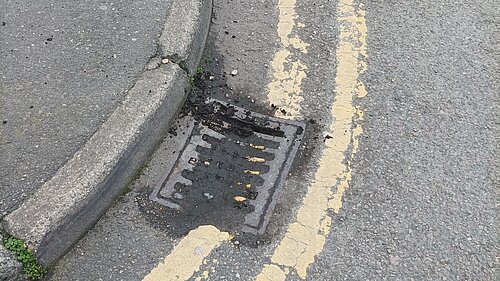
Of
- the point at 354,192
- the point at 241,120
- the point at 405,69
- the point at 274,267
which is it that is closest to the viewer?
the point at 274,267

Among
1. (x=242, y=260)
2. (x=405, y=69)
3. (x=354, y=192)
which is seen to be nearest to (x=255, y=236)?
(x=242, y=260)

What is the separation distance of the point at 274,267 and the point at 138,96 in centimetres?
106

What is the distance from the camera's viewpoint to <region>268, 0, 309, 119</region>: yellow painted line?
114 inches

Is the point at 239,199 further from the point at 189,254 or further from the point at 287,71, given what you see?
the point at 287,71

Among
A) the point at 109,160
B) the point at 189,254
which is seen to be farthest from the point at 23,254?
the point at 189,254

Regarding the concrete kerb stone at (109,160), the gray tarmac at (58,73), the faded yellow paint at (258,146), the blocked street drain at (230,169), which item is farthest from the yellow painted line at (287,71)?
the gray tarmac at (58,73)

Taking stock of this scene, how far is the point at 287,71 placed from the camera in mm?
3070

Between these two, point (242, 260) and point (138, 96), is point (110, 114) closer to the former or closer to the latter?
point (138, 96)

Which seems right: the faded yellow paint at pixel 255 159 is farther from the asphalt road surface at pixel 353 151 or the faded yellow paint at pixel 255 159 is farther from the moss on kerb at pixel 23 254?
the moss on kerb at pixel 23 254

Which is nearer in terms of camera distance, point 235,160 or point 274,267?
point 274,267

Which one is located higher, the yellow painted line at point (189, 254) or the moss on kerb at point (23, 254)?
the moss on kerb at point (23, 254)

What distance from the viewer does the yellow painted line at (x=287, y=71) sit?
9.52 feet

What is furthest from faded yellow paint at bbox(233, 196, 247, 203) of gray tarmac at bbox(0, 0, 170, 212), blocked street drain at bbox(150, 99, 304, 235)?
gray tarmac at bbox(0, 0, 170, 212)

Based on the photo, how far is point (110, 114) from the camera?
2602 millimetres
